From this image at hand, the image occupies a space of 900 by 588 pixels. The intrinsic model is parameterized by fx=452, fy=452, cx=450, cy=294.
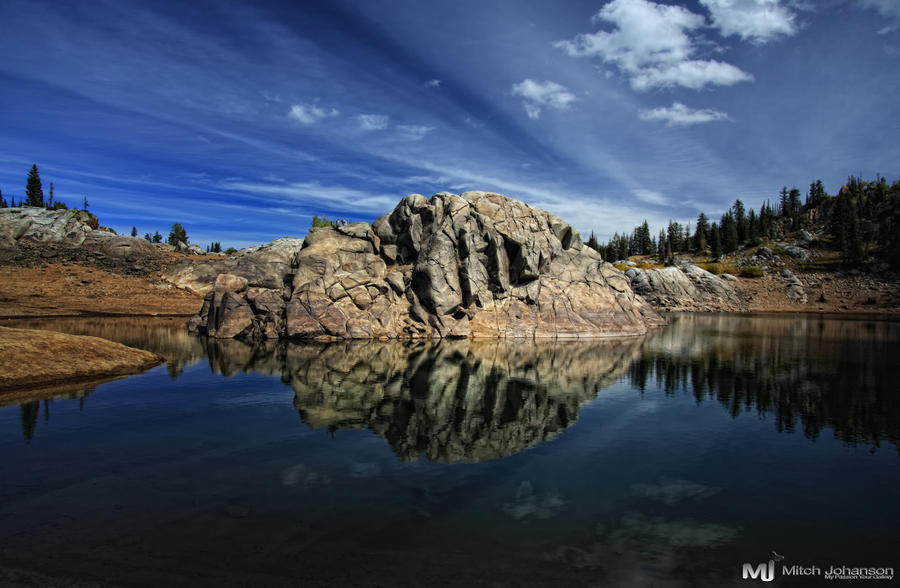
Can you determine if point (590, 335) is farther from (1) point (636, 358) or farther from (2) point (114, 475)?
(2) point (114, 475)

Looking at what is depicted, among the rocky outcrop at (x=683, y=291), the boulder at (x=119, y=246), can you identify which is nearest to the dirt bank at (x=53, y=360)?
the boulder at (x=119, y=246)

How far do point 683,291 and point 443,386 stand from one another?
383 ft

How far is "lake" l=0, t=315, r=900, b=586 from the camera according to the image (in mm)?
10531

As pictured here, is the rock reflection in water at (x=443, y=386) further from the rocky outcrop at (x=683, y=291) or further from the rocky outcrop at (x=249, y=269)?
the rocky outcrop at (x=683, y=291)

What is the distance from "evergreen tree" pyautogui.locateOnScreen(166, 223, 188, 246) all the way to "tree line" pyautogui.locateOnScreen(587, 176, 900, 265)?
17221 cm

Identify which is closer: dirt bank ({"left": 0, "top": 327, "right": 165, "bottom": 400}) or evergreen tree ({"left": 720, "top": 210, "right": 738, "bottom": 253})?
dirt bank ({"left": 0, "top": 327, "right": 165, "bottom": 400})

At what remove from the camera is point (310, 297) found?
58969mm

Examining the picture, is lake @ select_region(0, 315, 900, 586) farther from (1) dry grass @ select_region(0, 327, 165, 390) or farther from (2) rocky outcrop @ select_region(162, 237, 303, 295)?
(2) rocky outcrop @ select_region(162, 237, 303, 295)

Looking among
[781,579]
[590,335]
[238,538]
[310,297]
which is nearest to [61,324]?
[310,297]

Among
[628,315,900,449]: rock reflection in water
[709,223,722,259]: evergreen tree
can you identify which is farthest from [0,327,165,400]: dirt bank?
[709,223,722,259]: evergreen tree

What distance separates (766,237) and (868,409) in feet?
606

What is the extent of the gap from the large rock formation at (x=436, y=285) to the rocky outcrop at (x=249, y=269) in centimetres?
120

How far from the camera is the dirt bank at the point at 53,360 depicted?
86.4 ft

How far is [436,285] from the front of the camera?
61750 millimetres
